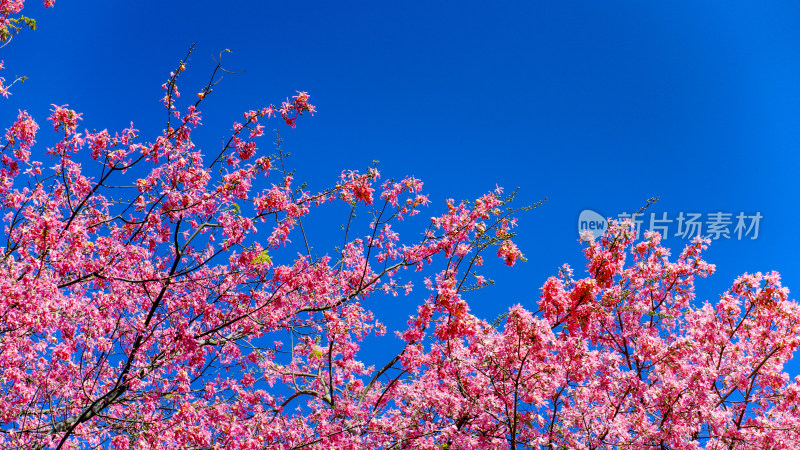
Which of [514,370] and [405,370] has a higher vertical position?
[405,370]

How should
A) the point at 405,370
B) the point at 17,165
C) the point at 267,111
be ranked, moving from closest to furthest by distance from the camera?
1. the point at 17,165
2. the point at 267,111
3. the point at 405,370

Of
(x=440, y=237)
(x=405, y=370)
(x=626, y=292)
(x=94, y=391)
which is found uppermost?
(x=440, y=237)

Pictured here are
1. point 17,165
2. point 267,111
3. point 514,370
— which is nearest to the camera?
point 17,165

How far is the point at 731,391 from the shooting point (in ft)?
25.3

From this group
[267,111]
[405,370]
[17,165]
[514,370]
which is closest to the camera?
[17,165]

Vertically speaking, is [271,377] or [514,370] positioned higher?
[271,377]

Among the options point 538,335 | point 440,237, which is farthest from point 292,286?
point 538,335

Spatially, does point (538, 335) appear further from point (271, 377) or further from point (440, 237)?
point (271, 377)

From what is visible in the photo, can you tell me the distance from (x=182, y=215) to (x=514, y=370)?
448 centimetres

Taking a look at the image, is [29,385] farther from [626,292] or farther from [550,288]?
[626,292]

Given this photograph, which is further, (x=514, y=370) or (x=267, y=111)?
(x=267, y=111)

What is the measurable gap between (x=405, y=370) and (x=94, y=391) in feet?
13.4

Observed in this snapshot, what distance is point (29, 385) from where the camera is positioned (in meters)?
7.50

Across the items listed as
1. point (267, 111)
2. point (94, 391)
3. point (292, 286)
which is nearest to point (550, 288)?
point (292, 286)
